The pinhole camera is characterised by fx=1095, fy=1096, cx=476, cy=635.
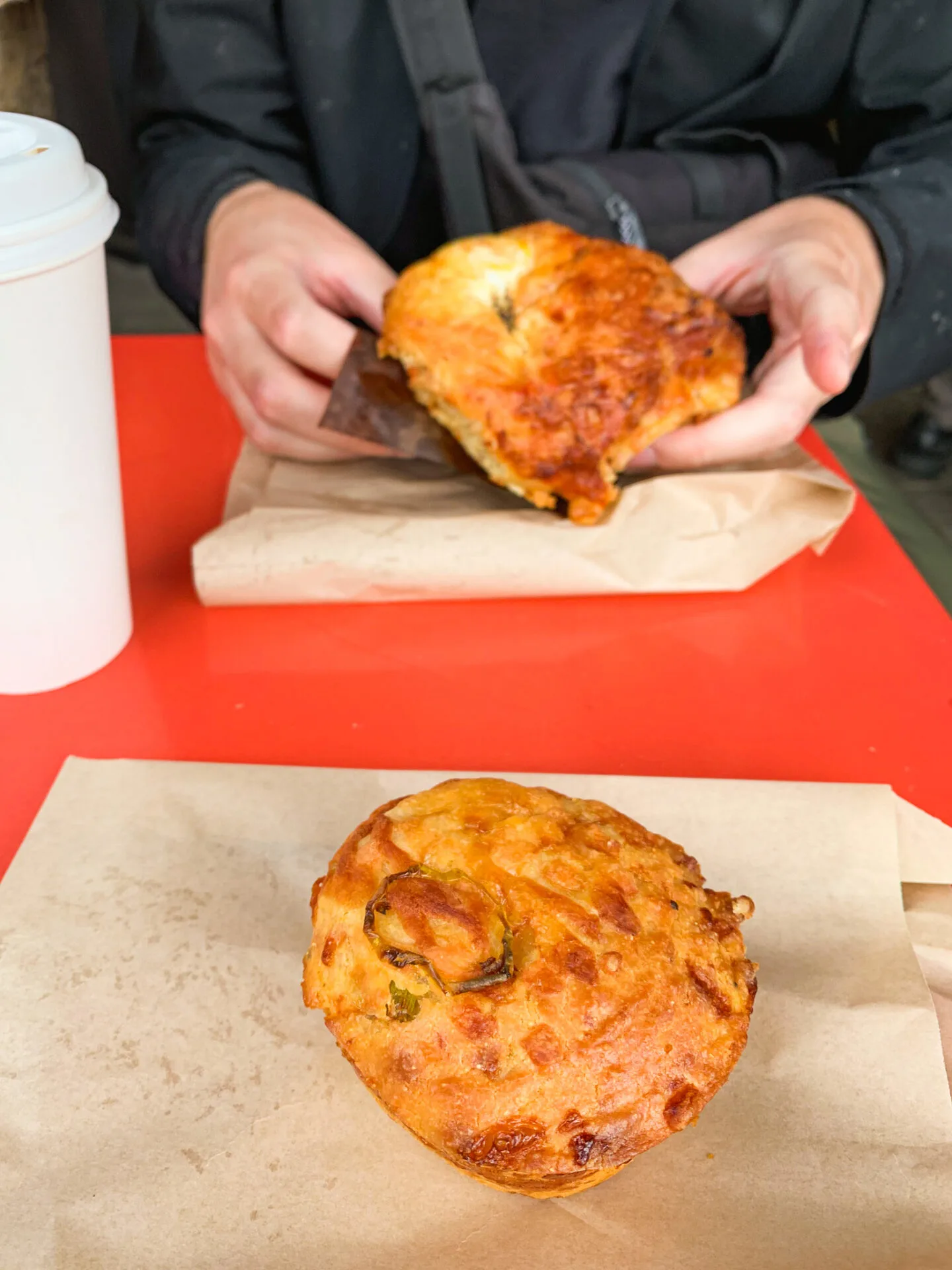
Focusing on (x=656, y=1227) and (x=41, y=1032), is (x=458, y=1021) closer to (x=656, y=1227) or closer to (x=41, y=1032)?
(x=656, y=1227)

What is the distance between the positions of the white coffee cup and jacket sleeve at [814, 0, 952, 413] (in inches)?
36.5

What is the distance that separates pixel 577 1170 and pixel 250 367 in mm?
912

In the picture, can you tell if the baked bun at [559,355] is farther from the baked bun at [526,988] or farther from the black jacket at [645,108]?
the baked bun at [526,988]

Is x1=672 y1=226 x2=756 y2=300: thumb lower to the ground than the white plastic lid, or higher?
lower

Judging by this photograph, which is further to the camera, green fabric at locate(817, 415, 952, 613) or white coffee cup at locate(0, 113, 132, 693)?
green fabric at locate(817, 415, 952, 613)

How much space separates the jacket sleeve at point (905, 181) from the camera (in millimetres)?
1329

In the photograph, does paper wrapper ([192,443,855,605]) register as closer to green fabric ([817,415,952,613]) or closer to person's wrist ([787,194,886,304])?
person's wrist ([787,194,886,304])

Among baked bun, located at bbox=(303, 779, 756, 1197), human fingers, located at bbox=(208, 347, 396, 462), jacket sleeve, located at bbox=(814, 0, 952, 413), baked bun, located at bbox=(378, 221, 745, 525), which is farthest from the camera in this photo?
jacket sleeve, located at bbox=(814, 0, 952, 413)

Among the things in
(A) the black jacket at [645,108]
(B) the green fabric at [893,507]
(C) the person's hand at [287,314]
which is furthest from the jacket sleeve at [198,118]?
(B) the green fabric at [893,507]

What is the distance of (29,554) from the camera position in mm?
895

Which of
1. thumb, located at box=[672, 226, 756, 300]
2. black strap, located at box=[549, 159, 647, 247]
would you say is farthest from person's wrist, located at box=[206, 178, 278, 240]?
thumb, located at box=[672, 226, 756, 300]

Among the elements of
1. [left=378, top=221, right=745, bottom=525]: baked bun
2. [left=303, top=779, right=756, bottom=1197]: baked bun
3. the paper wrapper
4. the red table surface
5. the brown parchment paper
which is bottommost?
the red table surface

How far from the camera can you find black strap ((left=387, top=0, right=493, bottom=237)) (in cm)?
131

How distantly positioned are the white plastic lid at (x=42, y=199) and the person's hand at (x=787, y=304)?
0.63 meters
